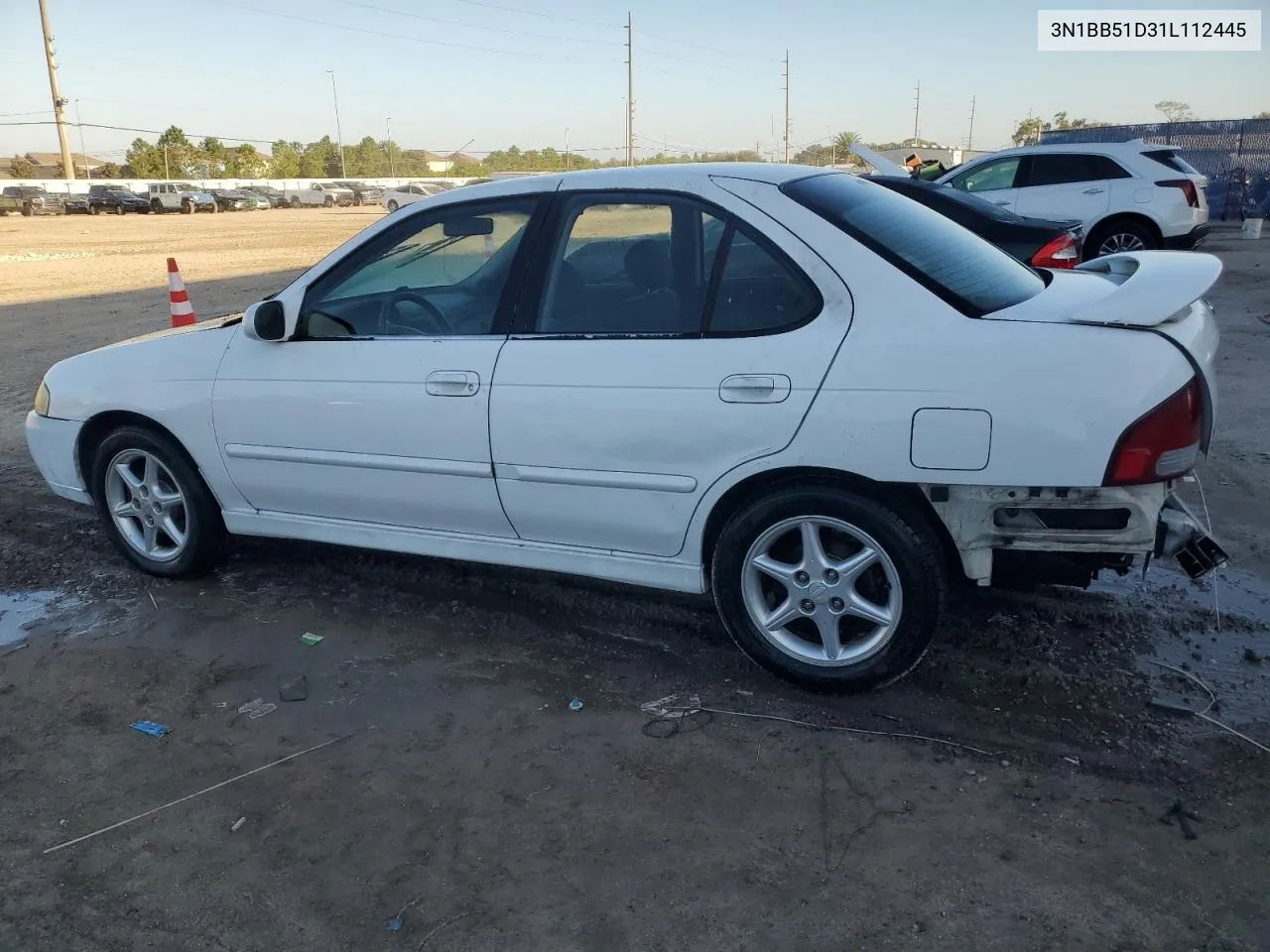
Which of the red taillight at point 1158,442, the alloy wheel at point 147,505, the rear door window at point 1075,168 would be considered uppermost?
the rear door window at point 1075,168

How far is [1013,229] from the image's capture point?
25.5ft

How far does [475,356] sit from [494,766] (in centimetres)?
144

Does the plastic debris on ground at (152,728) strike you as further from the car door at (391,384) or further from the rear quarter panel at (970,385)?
the rear quarter panel at (970,385)

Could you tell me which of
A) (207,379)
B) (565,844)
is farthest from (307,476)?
(565,844)

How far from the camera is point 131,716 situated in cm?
348

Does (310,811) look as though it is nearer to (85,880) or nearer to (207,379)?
(85,880)

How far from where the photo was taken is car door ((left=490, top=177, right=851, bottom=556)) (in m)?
3.19

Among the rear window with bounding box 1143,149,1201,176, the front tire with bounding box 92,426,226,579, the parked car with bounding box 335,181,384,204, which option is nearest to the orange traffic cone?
the front tire with bounding box 92,426,226,579

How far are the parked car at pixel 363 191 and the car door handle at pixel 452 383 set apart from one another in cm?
6445

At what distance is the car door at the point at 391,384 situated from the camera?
370 centimetres

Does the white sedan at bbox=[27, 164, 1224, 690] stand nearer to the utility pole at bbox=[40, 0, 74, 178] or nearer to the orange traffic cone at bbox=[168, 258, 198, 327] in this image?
the orange traffic cone at bbox=[168, 258, 198, 327]

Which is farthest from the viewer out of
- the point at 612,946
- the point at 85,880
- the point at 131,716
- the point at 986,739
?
the point at 131,716

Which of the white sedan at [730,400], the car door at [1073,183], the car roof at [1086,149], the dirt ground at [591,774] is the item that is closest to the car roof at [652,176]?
the white sedan at [730,400]

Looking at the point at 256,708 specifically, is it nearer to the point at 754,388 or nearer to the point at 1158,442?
the point at 754,388
